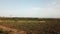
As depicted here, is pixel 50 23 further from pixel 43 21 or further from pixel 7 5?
pixel 7 5

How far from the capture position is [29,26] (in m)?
2.94

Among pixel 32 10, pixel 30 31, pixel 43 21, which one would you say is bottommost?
pixel 30 31

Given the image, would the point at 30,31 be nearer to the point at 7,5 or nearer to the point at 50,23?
the point at 50,23

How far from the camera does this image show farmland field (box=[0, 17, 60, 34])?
2908 millimetres

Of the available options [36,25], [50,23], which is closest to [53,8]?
[50,23]

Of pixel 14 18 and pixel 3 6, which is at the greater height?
pixel 3 6

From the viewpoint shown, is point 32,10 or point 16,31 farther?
point 32,10

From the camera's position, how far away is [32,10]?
3092 millimetres

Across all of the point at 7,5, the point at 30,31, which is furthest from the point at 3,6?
the point at 30,31

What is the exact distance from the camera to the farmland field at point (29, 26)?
9.54 ft

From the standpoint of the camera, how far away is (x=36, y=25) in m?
2.97

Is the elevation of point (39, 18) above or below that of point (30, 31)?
above

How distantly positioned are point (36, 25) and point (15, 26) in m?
0.46

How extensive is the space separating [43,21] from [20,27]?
52 cm
